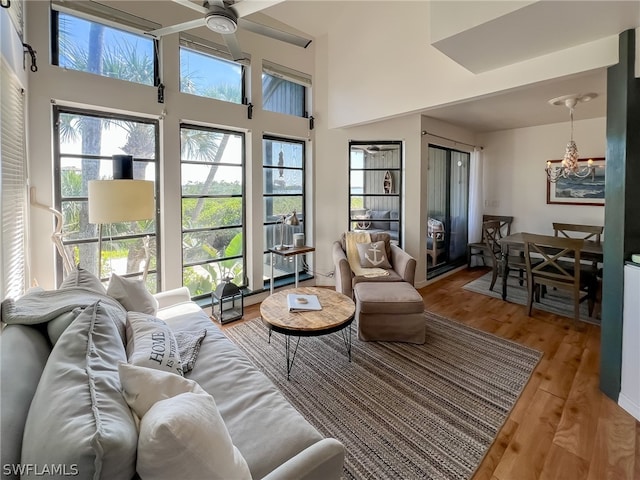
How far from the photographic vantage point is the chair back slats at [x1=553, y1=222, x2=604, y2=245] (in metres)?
4.40

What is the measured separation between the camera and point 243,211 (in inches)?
161

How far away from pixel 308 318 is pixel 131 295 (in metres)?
1.24

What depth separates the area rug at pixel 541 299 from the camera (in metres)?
3.77

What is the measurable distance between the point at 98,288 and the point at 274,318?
117cm

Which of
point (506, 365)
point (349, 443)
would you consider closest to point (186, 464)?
point (349, 443)

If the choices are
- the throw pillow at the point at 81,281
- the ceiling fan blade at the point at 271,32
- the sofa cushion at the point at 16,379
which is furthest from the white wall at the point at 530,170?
the sofa cushion at the point at 16,379

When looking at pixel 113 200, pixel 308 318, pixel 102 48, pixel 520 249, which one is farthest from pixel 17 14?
pixel 520 249

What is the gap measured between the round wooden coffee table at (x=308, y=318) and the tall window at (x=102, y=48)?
2.60 meters

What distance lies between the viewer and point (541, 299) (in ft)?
13.9

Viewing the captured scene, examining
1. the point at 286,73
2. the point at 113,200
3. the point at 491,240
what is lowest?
the point at 491,240

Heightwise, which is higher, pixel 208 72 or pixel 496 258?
pixel 208 72

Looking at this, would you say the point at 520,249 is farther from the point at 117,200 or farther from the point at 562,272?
the point at 117,200

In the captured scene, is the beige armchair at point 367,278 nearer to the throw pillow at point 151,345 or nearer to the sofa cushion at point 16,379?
the throw pillow at point 151,345

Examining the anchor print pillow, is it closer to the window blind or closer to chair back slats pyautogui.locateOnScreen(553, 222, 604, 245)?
chair back slats pyautogui.locateOnScreen(553, 222, 604, 245)
